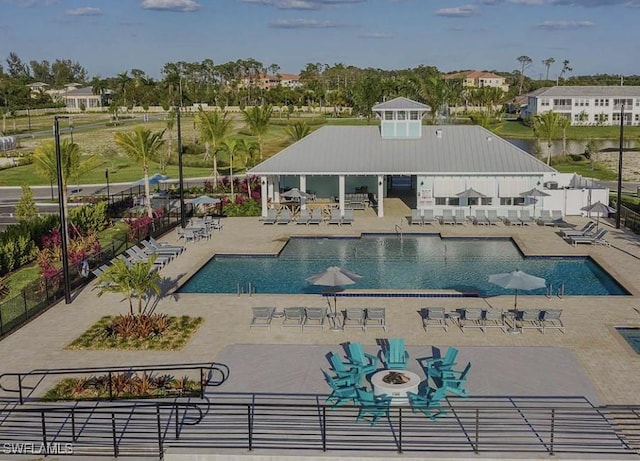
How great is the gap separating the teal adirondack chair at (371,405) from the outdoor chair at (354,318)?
4.88 m

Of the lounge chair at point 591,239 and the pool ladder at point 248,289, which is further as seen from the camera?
the lounge chair at point 591,239

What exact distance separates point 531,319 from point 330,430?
8.64 metres

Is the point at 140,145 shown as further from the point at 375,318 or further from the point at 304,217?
the point at 375,318

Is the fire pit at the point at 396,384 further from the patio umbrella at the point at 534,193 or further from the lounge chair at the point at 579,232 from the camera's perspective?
the patio umbrella at the point at 534,193

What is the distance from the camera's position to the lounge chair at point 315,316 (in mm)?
19922

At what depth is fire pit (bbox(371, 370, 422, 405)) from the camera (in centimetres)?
1444

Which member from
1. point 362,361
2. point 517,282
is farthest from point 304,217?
point 362,361

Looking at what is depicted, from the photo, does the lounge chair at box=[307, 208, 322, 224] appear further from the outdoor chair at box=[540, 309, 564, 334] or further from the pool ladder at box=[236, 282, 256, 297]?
the outdoor chair at box=[540, 309, 564, 334]

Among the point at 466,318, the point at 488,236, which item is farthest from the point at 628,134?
the point at 466,318

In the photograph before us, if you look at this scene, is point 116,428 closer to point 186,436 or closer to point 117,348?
point 186,436

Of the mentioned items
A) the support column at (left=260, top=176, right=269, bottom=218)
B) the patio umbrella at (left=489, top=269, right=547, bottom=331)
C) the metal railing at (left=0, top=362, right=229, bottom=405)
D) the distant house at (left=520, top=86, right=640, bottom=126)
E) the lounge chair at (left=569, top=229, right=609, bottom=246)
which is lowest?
the metal railing at (left=0, top=362, right=229, bottom=405)

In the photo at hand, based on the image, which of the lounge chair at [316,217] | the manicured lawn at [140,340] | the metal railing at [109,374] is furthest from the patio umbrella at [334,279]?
the lounge chair at [316,217]

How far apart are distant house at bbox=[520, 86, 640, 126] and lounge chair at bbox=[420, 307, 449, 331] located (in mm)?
90324

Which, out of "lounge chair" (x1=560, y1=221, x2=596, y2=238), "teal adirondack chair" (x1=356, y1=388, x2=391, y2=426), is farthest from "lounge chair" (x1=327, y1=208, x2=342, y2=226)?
"teal adirondack chair" (x1=356, y1=388, x2=391, y2=426)
